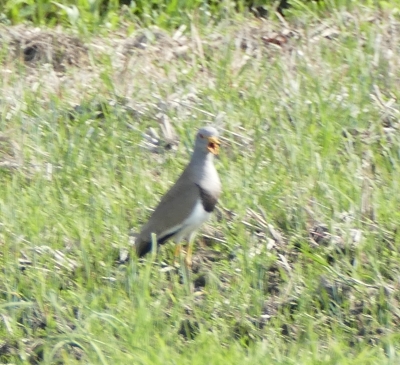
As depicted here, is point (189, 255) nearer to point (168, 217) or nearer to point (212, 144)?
point (168, 217)

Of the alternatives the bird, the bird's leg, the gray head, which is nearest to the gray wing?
the bird

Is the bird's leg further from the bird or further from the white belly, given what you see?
the white belly

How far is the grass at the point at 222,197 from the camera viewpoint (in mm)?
4922

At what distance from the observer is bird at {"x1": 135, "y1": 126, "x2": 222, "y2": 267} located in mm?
5457

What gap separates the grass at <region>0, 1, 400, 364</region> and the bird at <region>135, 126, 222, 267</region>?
0.16m

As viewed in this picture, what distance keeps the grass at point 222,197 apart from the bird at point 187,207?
6.3 inches

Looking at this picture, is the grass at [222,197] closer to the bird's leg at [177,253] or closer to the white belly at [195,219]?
the bird's leg at [177,253]

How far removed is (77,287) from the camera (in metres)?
5.28

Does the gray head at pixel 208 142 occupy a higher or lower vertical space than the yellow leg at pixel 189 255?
higher

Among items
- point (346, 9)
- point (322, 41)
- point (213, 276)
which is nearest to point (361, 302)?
point (213, 276)

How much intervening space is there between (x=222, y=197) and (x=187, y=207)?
1.78 ft

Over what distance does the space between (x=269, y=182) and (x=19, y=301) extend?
181 centimetres

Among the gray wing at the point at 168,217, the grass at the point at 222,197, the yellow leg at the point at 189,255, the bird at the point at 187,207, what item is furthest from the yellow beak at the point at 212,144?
the yellow leg at the point at 189,255

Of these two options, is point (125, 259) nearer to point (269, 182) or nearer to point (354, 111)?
point (269, 182)
